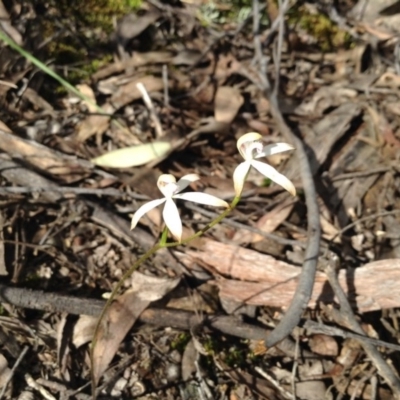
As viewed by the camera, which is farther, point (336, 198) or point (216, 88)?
point (216, 88)

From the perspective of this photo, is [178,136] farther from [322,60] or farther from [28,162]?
[322,60]

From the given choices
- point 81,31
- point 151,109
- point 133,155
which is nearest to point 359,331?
point 133,155

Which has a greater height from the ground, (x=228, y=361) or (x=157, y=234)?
(x=157, y=234)

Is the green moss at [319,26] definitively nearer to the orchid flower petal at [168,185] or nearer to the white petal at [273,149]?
the white petal at [273,149]

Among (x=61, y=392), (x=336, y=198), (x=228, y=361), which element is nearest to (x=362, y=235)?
(x=336, y=198)

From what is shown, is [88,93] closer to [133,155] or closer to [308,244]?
[133,155]

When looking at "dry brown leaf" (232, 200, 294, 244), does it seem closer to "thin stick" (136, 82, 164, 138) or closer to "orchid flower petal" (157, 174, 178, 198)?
"thin stick" (136, 82, 164, 138)

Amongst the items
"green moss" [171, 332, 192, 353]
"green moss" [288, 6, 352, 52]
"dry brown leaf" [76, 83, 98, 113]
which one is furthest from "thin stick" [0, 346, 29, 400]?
"green moss" [288, 6, 352, 52]
